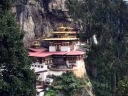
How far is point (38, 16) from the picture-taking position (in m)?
35.3

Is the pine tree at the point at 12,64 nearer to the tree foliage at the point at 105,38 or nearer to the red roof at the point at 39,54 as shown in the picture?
the red roof at the point at 39,54

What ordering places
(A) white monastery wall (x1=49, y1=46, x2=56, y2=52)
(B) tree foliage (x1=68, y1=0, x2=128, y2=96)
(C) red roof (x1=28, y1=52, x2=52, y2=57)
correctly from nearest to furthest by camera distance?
(C) red roof (x1=28, y1=52, x2=52, y2=57) < (A) white monastery wall (x1=49, y1=46, x2=56, y2=52) < (B) tree foliage (x1=68, y1=0, x2=128, y2=96)

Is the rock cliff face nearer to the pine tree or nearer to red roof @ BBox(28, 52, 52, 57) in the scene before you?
red roof @ BBox(28, 52, 52, 57)

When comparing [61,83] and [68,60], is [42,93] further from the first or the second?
[68,60]

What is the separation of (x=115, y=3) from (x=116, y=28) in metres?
2.60

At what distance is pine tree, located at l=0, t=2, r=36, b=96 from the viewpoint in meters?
22.5

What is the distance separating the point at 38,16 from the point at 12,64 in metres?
13.3

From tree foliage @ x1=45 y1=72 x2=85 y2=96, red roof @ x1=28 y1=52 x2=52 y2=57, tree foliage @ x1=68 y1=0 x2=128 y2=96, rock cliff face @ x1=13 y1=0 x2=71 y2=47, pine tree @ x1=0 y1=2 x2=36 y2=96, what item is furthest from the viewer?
tree foliage @ x1=68 y1=0 x2=128 y2=96

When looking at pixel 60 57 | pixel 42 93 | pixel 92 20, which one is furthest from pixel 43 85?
pixel 92 20

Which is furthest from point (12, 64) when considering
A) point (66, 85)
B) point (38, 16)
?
point (38, 16)

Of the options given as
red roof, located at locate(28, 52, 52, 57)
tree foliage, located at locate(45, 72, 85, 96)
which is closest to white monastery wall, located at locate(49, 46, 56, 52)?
red roof, located at locate(28, 52, 52, 57)

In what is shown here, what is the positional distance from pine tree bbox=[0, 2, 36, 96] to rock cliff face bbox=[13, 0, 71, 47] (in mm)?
9934

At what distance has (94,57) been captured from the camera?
122 ft

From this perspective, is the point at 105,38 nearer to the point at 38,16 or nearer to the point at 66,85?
the point at 38,16
